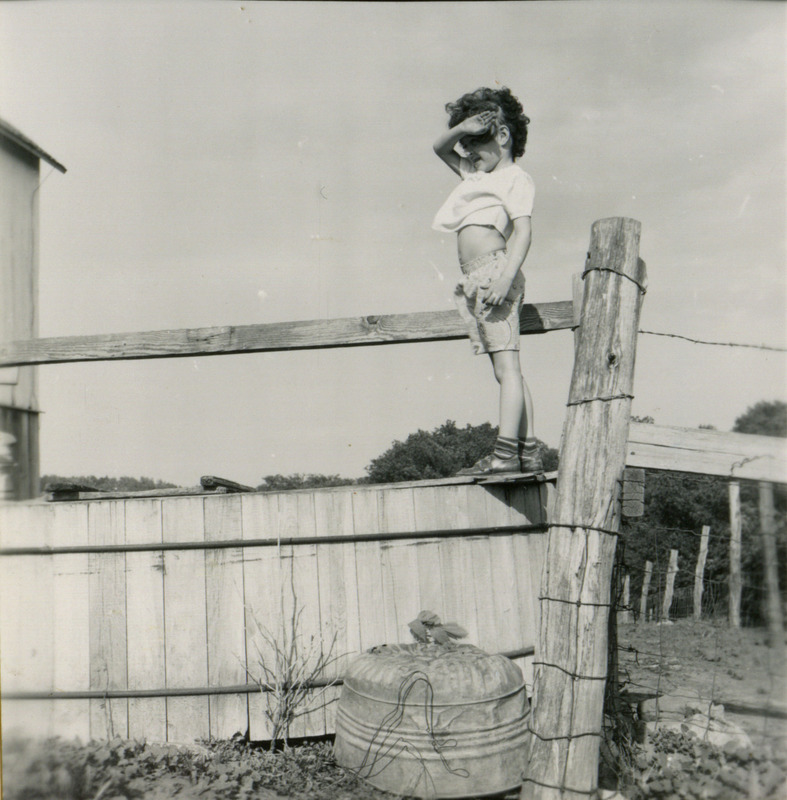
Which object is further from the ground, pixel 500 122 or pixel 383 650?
pixel 500 122

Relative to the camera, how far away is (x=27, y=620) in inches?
126

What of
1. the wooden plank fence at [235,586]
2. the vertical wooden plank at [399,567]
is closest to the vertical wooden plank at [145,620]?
the wooden plank fence at [235,586]

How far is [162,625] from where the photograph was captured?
4188 mm

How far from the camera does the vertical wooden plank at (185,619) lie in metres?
4.13

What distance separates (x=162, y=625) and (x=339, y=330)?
6.27 feet

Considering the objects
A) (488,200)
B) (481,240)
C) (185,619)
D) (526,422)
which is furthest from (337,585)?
(488,200)

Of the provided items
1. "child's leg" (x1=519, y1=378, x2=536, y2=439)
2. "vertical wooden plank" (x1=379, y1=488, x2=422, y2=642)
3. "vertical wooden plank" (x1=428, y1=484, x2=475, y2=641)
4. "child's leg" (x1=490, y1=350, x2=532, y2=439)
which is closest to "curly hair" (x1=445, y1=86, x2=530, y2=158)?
"child's leg" (x1=490, y1=350, x2=532, y2=439)

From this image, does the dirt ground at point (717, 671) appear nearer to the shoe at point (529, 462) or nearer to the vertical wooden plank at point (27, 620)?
the shoe at point (529, 462)

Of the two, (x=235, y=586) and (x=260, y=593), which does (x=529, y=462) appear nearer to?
(x=260, y=593)

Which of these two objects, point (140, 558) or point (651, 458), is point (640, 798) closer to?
point (651, 458)

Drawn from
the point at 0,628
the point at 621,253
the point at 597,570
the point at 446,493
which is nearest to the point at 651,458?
the point at 597,570

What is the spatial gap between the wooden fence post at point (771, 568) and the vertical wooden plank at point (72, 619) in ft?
11.3

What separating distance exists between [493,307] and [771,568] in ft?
5.91

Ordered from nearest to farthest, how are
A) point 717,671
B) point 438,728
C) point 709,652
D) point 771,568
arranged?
point 771,568 → point 438,728 → point 717,671 → point 709,652
